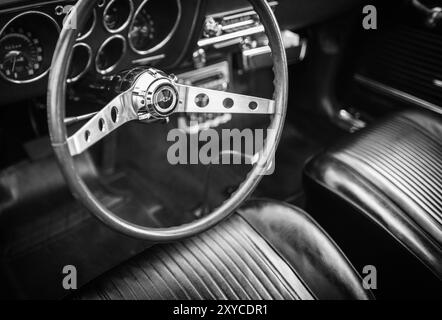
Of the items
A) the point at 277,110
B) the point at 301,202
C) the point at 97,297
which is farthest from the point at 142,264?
the point at 301,202

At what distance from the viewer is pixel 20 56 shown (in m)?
1.20

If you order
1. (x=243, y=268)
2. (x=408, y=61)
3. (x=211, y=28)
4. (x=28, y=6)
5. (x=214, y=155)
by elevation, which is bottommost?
(x=214, y=155)

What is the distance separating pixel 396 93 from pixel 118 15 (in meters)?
1.36

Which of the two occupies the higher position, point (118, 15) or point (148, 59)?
point (118, 15)

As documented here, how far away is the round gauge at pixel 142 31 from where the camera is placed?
4.53 feet

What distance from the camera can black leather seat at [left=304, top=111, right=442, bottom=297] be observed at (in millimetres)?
1183

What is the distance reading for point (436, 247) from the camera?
1.15 m

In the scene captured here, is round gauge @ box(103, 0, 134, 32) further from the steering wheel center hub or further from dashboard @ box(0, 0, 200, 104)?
the steering wheel center hub

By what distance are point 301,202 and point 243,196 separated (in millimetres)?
1021

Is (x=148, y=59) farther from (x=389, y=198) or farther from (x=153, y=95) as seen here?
(x=389, y=198)

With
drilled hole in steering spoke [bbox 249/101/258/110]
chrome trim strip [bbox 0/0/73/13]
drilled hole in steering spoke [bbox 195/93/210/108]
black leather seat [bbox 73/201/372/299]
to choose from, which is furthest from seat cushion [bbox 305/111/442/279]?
chrome trim strip [bbox 0/0/73/13]

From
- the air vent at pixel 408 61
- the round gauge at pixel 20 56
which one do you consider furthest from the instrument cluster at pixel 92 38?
the air vent at pixel 408 61

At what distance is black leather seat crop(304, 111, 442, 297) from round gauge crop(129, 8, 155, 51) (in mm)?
669

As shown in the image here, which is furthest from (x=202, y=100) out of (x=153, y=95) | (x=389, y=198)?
(x=389, y=198)
